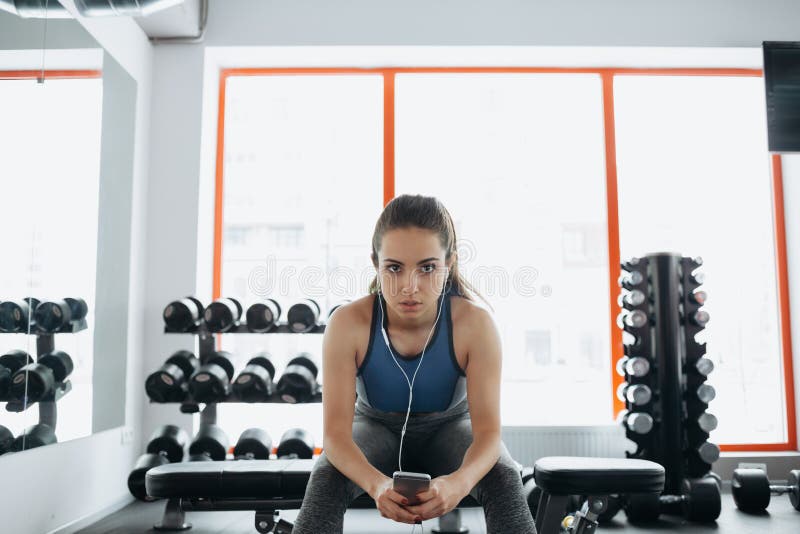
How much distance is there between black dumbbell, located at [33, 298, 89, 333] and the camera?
76.9 inches

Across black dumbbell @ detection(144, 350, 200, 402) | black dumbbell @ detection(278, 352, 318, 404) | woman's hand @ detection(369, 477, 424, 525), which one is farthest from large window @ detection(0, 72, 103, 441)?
woman's hand @ detection(369, 477, 424, 525)

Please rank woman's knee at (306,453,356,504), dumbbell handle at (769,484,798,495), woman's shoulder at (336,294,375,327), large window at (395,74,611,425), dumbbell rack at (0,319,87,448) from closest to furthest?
woman's knee at (306,453,356,504), woman's shoulder at (336,294,375,327), dumbbell rack at (0,319,87,448), dumbbell handle at (769,484,798,495), large window at (395,74,611,425)

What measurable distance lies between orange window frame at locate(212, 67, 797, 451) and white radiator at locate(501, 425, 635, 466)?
10.8 inches

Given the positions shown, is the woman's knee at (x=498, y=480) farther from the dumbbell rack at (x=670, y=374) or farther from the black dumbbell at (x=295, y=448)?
the dumbbell rack at (x=670, y=374)

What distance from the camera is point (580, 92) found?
11.3ft

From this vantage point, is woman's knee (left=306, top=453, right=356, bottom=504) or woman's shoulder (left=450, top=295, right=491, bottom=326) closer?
woman's knee (left=306, top=453, right=356, bottom=504)

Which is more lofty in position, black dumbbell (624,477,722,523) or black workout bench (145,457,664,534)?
black workout bench (145,457,664,534)

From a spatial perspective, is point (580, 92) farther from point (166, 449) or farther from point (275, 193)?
point (166, 449)

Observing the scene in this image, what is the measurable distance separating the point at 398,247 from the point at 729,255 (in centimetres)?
284

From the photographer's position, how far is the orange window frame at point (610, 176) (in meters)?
3.28

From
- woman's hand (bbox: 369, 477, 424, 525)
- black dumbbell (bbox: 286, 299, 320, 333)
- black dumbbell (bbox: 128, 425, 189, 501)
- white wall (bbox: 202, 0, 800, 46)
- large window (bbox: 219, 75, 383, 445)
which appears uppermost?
white wall (bbox: 202, 0, 800, 46)

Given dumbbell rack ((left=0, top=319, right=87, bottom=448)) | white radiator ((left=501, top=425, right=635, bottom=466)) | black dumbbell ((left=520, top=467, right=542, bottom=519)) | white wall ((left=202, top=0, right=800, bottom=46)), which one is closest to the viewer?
dumbbell rack ((left=0, top=319, right=87, bottom=448))

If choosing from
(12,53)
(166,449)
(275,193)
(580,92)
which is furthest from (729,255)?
(12,53)

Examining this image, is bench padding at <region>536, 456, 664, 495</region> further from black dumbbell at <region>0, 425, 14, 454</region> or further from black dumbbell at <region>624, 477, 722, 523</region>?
black dumbbell at <region>0, 425, 14, 454</region>
